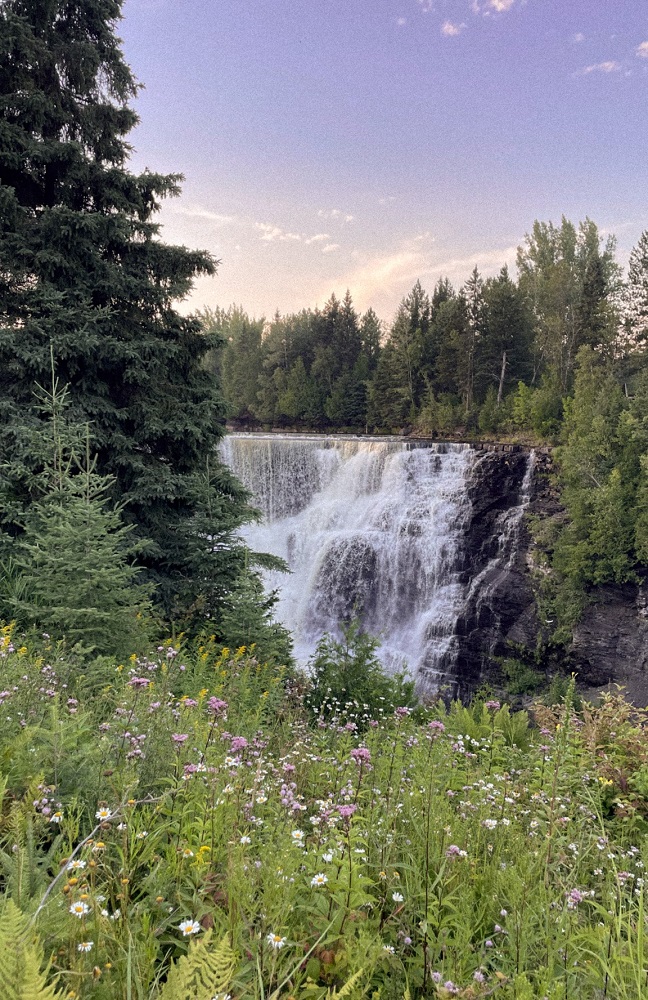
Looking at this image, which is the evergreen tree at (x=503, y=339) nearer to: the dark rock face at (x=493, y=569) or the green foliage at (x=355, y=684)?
the dark rock face at (x=493, y=569)

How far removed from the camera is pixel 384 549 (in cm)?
2128

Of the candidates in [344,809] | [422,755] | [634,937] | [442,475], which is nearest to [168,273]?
[422,755]

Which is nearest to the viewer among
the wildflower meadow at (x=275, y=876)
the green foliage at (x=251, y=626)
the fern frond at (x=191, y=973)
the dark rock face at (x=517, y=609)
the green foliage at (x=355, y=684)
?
the fern frond at (x=191, y=973)

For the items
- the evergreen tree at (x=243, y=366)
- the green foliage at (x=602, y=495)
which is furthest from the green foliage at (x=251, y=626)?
the evergreen tree at (x=243, y=366)

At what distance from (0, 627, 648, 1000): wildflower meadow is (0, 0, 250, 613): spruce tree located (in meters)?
4.85

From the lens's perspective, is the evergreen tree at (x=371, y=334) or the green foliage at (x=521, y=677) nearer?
the green foliage at (x=521, y=677)

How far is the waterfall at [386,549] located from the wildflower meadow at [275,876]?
16142 mm

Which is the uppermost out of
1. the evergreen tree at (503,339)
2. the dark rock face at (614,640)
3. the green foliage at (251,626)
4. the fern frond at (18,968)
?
the evergreen tree at (503,339)

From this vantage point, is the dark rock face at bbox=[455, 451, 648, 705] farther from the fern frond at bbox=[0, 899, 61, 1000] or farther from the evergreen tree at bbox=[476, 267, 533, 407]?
the fern frond at bbox=[0, 899, 61, 1000]

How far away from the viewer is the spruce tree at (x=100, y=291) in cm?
738

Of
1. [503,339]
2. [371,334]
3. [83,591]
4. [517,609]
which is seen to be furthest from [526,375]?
[83,591]

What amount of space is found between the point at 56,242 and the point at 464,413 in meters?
34.3

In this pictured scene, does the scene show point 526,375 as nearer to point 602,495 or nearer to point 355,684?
point 602,495

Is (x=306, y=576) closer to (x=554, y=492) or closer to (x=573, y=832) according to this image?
Answer: (x=554, y=492)
